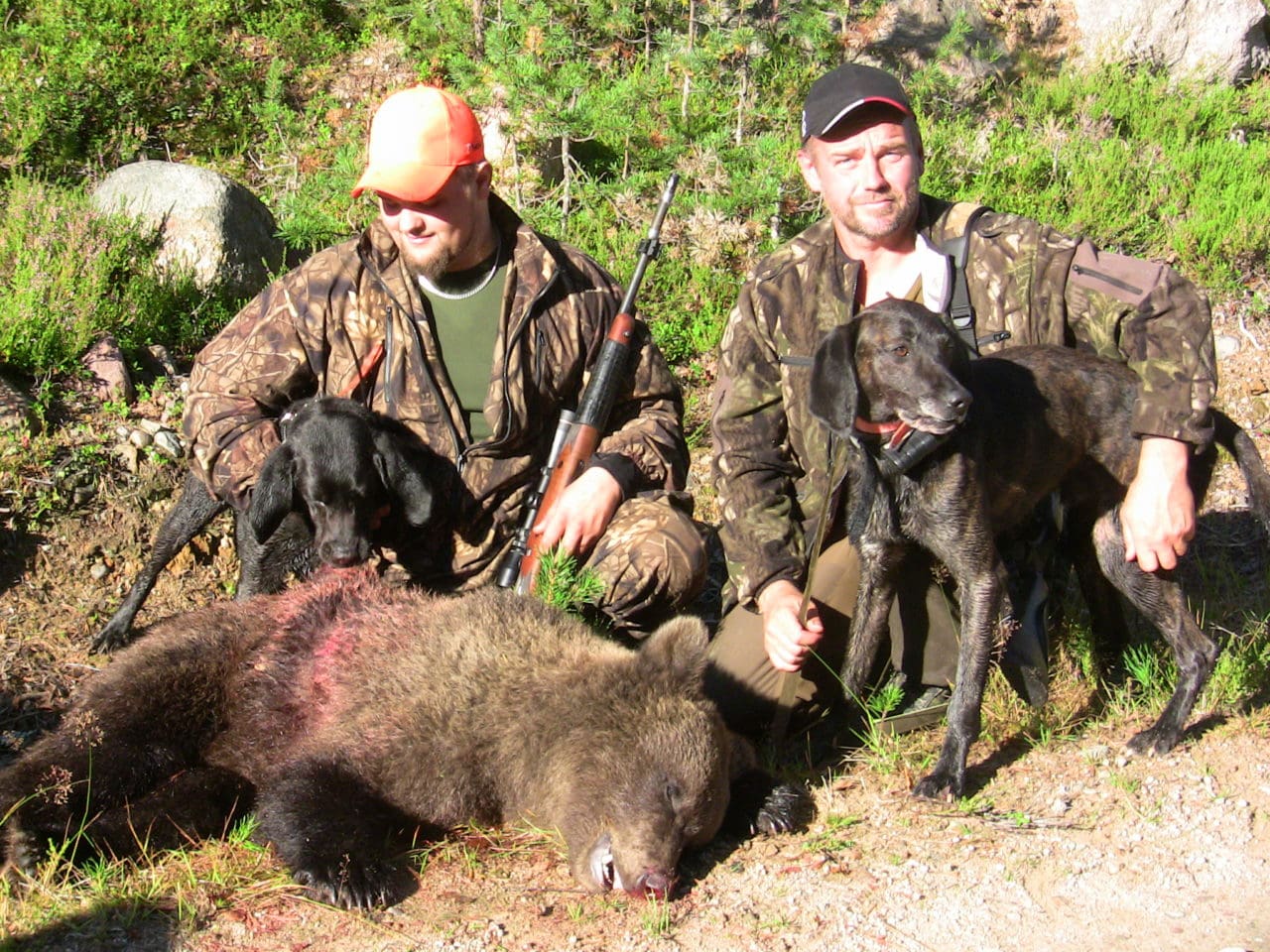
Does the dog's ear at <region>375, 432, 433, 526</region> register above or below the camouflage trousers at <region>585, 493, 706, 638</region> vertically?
above

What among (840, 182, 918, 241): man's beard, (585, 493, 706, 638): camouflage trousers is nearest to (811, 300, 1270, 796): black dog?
(840, 182, 918, 241): man's beard

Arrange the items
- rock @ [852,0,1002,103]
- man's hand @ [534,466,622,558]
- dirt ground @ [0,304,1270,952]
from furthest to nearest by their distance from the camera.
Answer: rock @ [852,0,1002,103], man's hand @ [534,466,622,558], dirt ground @ [0,304,1270,952]

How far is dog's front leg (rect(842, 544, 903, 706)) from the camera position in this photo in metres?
4.65

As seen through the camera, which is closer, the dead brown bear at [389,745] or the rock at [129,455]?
the dead brown bear at [389,745]

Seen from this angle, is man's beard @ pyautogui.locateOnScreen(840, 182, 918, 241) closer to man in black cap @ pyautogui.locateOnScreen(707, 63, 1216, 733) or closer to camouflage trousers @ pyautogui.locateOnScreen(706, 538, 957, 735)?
man in black cap @ pyautogui.locateOnScreen(707, 63, 1216, 733)

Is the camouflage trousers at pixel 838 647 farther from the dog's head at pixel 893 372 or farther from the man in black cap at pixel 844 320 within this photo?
the dog's head at pixel 893 372

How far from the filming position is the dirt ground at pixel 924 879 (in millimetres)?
3627

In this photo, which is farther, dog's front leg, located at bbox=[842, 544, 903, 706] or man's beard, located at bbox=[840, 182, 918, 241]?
man's beard, located at bbox=[840, 182, 918, 241]

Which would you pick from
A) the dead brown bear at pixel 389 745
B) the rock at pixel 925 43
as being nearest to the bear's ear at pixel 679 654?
the dead brown bear at pixel 389 745

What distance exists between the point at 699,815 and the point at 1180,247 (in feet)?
22.5

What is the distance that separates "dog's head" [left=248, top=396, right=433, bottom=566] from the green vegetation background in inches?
103

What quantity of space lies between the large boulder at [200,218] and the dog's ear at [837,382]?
5120 mm

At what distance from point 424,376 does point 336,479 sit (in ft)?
2.25

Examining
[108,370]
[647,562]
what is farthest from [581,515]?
[108,370]
